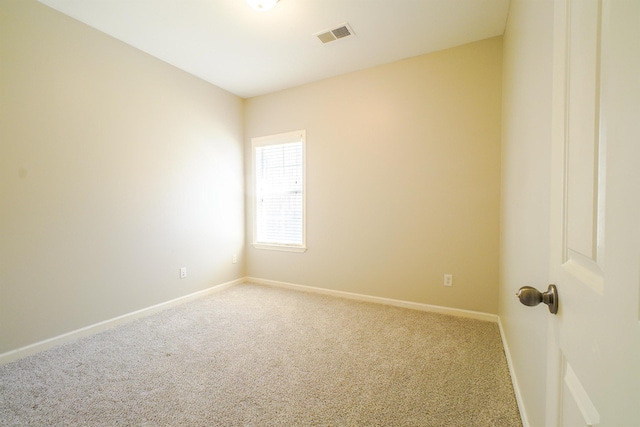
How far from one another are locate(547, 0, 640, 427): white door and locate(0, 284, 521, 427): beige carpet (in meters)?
1.09

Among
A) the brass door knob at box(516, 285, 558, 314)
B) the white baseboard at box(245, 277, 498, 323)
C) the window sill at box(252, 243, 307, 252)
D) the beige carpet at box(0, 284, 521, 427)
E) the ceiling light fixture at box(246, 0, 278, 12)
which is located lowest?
the beige carpet at box(0, 284, 521, 427)

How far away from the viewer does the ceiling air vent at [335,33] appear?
7.92ft

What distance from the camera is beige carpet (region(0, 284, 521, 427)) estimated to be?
4.70 ft

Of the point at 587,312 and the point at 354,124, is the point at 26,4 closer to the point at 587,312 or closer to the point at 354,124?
the point at 354,124

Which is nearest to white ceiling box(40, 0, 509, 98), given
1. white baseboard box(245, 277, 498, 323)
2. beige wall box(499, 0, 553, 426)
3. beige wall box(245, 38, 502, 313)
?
beige wall box(245, 38, 502, 313)

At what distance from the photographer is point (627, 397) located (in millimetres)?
338

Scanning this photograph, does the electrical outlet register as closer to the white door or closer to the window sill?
the window sill

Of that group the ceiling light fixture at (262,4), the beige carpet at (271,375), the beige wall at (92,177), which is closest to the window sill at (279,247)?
the beige wall at (92,177)

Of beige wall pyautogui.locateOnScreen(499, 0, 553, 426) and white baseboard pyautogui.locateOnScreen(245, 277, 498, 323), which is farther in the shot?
white baseboard pyautogui.locateOnScreen(245, 277, 498, 323)

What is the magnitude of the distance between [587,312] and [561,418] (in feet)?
1.15

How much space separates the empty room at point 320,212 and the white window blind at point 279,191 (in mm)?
33

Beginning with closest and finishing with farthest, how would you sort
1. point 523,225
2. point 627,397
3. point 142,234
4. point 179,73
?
point 627,397, point 523,225, point 142,234, point 179,73

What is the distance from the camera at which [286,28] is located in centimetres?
243

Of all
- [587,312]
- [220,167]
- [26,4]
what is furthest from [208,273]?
[587,312]
